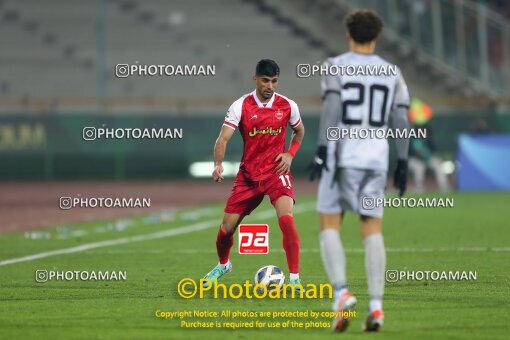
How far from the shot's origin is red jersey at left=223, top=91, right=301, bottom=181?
11.5 meters

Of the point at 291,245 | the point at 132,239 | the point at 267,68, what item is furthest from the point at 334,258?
the point at 132,239

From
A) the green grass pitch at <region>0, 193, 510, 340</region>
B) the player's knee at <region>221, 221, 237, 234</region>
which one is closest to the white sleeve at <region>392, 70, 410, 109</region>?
the green grass pitch at <region>0, 193, 510, 340</region>

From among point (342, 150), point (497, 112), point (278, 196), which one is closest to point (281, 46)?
point (497, 112)

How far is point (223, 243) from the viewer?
11953 millimetres

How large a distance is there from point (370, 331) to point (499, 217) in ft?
47.8

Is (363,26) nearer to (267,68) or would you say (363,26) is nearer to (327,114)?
(327,114)

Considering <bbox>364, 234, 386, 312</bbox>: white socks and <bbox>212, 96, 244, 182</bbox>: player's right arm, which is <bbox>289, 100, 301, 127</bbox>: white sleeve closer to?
<bbox>212, 96, 244, 182</bbox>: player's right arm

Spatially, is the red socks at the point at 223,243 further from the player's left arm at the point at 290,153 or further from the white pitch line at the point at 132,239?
the white pitch line at the point at 132,239

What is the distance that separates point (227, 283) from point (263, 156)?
1383mm

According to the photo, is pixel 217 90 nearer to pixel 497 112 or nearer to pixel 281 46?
pixel 281 46

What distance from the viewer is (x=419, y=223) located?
70.7 ft

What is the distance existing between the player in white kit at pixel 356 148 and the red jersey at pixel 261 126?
2.86m

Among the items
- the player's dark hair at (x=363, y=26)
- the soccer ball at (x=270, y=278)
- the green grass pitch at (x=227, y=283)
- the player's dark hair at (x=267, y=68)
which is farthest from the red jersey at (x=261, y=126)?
the player's dark hair at (x=363, y=26)

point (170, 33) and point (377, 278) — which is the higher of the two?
point (170, 33)
